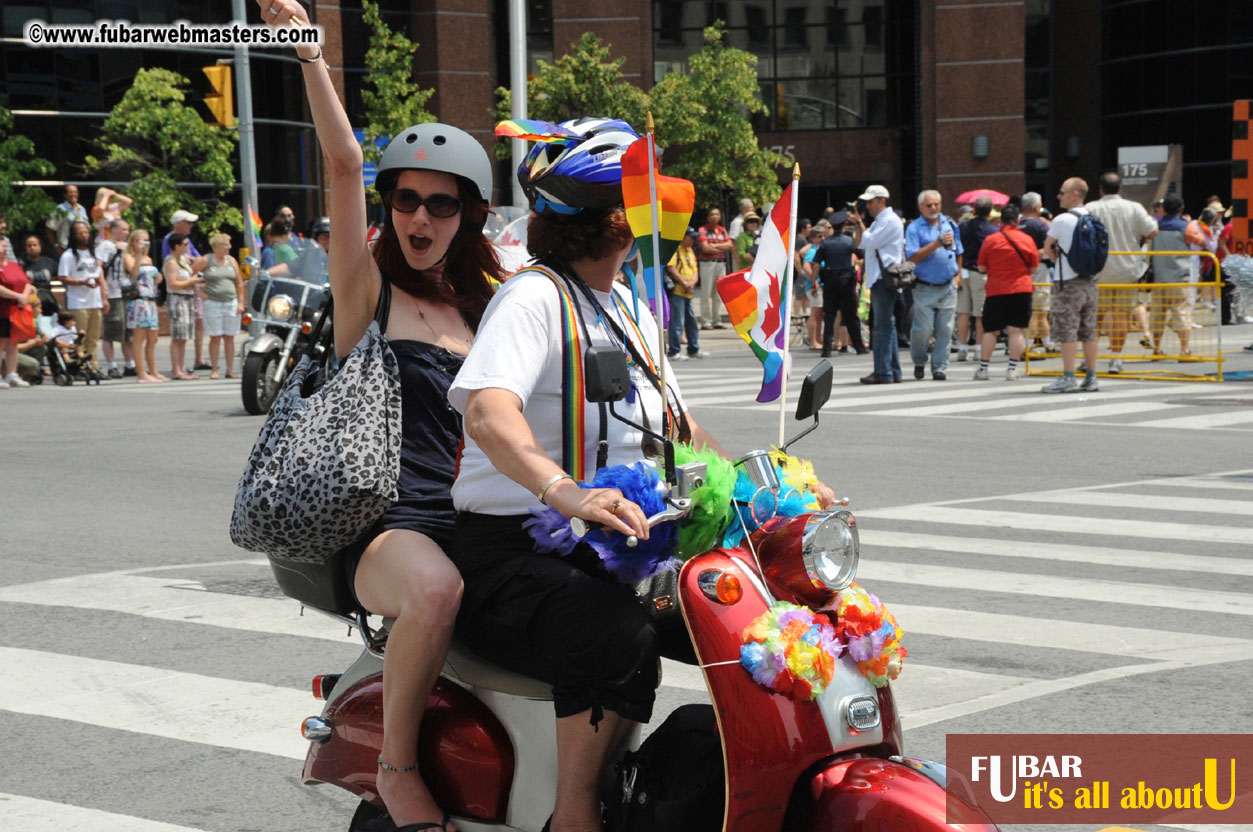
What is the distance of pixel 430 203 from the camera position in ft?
11.7

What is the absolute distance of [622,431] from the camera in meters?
3.16

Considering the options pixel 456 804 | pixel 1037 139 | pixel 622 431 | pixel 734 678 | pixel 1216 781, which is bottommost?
pixel 1216 781

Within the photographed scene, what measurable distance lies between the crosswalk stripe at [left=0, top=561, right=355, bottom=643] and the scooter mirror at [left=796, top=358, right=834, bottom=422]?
344cm

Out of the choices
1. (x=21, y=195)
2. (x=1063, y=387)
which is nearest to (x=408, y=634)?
(x=1063, y=387)

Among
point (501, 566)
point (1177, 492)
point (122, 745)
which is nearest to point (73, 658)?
point (122, 745)

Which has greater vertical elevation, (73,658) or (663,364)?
(663,364)

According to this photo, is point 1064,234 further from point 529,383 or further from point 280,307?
point 529,383

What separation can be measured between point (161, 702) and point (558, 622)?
2844mm

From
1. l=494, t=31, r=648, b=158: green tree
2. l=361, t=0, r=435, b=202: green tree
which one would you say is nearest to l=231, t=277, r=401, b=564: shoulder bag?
l=361, t=0, r=435, b=202: green tree

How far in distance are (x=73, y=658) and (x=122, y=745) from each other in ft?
3.91

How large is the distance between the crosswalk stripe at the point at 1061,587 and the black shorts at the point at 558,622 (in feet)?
12.6

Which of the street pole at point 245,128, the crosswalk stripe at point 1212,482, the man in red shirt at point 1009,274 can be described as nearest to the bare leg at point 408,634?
the crosswalk stripe at point 1212,482

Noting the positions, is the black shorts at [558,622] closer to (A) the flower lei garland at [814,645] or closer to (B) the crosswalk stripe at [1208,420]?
(A) the flower lei garland at [814,645]

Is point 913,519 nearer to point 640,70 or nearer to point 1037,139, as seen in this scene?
point 640,70
